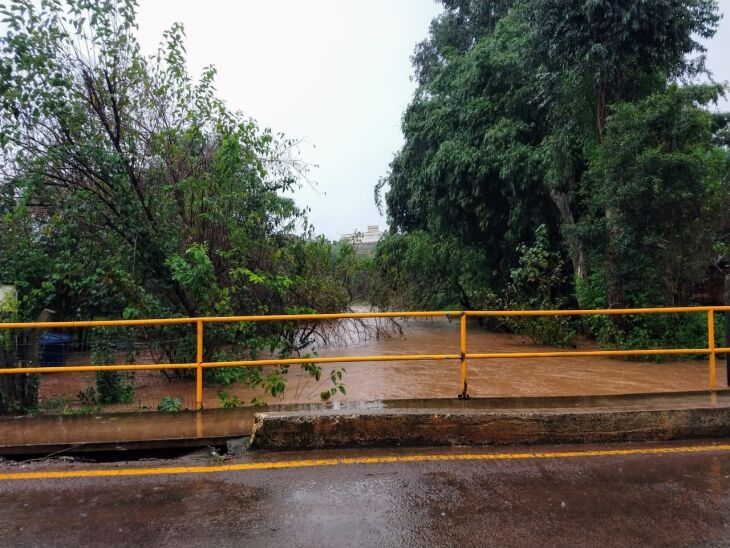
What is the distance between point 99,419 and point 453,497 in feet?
12.2

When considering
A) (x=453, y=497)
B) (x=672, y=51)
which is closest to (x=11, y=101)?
(x=453, y=497)

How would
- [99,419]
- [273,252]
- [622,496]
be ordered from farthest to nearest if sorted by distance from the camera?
[273,252], [99,419], [622,496]

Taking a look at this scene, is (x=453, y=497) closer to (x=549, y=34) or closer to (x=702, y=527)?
(x=702, y=527)

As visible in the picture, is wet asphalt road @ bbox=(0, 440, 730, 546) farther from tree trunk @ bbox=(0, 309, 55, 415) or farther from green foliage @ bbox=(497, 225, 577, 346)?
green foliage @ bbox=(497, 225, 577, 346)

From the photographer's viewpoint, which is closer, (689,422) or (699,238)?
(689,422)

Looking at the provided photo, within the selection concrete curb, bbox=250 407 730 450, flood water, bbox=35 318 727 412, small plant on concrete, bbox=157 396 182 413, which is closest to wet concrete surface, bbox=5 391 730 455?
concrete curb, bbox=250 407 730 450

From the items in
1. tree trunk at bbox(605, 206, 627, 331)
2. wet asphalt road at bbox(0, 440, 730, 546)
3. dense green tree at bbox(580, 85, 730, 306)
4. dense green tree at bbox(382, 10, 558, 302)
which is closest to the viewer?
wet asphalt road at bbox(0, 440, 730, 546)

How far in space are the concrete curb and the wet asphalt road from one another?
32cm

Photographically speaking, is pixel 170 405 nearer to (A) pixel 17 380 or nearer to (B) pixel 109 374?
(B) pixel 109 374

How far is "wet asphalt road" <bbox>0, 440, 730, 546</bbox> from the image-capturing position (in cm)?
336

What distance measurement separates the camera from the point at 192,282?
8.75 m

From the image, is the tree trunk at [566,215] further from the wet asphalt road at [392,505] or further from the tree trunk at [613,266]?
the wet asphalt road at [392,505]

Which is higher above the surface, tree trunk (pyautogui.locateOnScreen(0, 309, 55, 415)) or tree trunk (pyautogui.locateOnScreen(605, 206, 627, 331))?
tree trunk (pyautogui.locateOnScreen(605, 206, 627, 331))

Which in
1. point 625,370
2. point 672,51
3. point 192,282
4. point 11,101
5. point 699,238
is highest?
point 672,51
